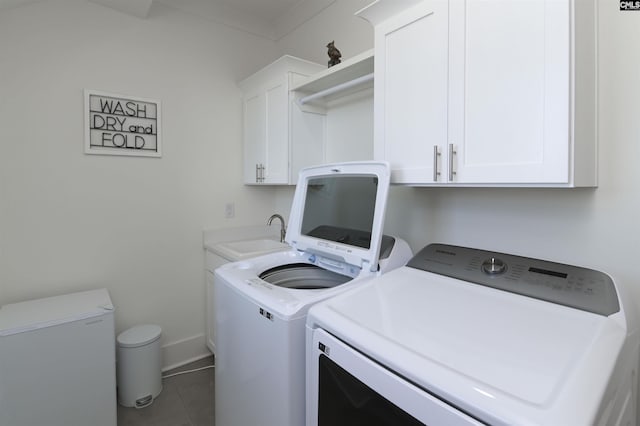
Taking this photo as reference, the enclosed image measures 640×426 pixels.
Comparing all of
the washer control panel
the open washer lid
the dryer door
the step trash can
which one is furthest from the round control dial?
the step trash can

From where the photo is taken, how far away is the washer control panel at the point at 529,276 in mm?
918

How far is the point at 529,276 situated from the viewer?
42.4 inches

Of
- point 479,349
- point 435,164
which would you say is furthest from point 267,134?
point 479,349

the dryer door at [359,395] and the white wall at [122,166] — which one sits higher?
the white wall at [122,166]

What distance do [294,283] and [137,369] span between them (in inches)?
50.3

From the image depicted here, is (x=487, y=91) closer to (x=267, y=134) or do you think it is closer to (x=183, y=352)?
(x=267, y=134)

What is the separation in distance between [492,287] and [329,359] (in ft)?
2.02

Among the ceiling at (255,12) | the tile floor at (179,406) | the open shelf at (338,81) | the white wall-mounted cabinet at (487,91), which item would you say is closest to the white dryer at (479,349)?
the white wall-mounted cabinet at (487,91)

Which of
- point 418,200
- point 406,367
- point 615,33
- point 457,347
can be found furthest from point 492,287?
point 615,33

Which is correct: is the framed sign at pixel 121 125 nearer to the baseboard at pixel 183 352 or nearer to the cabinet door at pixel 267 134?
the cabinet door at pixel 267 134

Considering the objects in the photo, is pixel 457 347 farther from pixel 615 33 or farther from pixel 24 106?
pixel 24 106

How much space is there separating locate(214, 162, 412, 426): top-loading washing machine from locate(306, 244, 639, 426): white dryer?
3.8 inches

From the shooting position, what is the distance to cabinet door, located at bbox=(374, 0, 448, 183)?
1239 mm

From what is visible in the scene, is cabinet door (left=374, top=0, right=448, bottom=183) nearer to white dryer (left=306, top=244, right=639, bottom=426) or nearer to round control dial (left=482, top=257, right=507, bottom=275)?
round control dial (left=482, top=257, right=507, bottom=275)
